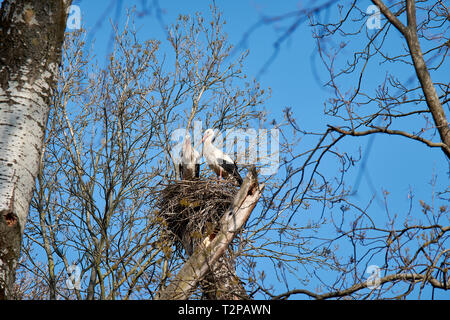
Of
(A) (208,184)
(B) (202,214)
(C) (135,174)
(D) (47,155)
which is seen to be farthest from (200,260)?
(D) (47,155)

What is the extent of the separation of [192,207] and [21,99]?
142 inches

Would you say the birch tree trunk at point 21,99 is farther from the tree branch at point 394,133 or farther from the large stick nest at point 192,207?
the large stick nest at point 192,207

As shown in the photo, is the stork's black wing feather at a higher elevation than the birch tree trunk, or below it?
higher

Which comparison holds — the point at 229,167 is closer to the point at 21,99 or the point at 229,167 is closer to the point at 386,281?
the point at 386,281

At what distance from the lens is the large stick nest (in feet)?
19.6

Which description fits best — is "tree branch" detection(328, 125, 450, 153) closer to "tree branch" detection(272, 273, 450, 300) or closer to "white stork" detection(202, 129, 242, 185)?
"tree branch" detection(272, 273, 450, 300)

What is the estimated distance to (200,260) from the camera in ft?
15.3

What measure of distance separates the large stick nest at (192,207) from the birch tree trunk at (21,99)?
321 centimetres

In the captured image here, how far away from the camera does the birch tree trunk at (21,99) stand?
2.50 m

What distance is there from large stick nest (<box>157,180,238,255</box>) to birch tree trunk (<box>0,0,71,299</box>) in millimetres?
3205

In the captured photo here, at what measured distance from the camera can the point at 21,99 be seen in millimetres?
2680

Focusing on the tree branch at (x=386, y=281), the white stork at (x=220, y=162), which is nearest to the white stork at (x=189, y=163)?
the white stork at (x=220, y=162)

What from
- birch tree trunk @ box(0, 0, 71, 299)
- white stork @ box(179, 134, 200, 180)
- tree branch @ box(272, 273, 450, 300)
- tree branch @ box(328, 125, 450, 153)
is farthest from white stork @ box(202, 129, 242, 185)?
birch tree trunk @ box(0, 0, 71, 299)
